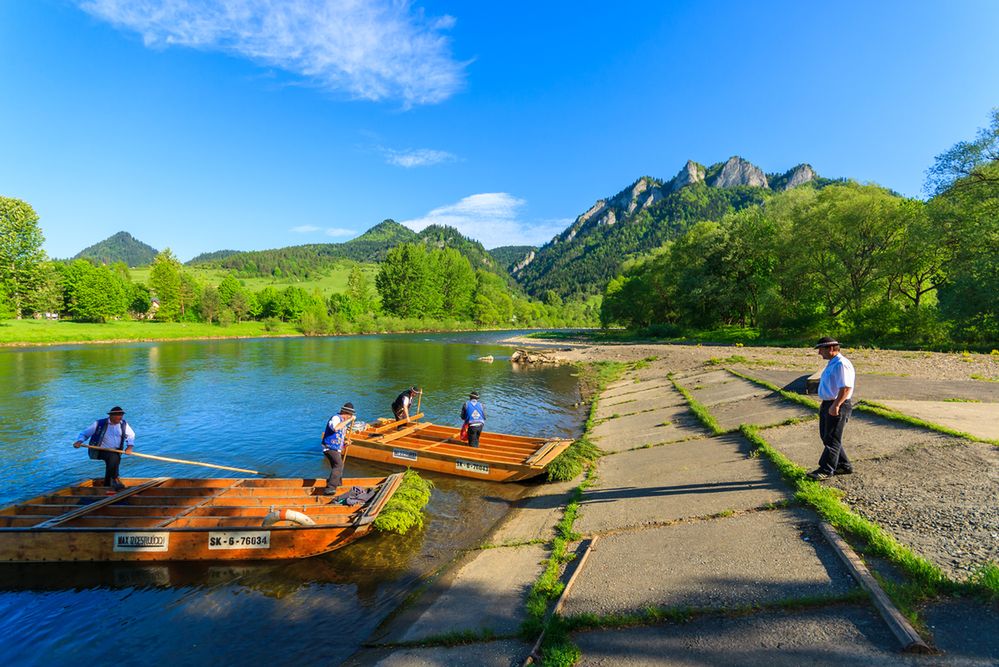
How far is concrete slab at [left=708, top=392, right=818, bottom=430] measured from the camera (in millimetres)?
14414

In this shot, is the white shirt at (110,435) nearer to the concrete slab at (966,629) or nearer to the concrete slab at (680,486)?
the concrete slab at (680,486)

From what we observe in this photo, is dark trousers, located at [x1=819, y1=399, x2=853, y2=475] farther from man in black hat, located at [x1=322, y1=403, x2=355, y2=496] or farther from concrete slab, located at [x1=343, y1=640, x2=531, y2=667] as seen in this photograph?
man in black hat, located at [x1=322, y1=403, x2=355, y2=496]

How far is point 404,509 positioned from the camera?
1114 cm

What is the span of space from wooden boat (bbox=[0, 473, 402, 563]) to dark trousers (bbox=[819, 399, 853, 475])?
33.1 ft

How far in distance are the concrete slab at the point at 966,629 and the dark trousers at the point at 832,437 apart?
14.4 ft

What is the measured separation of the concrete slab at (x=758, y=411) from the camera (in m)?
14.4

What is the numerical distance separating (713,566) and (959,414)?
11220 mm

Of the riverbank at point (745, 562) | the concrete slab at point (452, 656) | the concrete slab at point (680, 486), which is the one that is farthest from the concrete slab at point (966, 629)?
the concrete slab at point (452, 656)

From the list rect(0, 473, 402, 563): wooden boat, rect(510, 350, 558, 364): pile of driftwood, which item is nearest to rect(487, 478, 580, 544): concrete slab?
rect(0, 473, 402, 563): wooden boat

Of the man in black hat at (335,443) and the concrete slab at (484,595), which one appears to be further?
the man in black hat at (335,443)

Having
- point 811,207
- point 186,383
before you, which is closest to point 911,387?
point 811,207

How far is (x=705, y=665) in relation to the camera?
499 centimetres

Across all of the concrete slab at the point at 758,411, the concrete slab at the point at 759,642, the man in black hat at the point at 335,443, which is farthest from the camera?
the concrete slab at the point at 758,411

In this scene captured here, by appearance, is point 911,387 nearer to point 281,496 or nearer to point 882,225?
point 281,496
